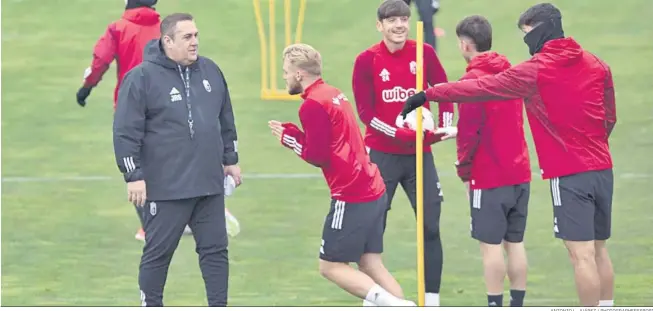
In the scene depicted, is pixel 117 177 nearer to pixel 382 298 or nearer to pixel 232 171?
pixel 232 171

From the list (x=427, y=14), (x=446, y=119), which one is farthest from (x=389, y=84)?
(x=427, y=14)

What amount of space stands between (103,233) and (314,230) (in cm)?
192

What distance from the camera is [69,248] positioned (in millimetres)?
12453

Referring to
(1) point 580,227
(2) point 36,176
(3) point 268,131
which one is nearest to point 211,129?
(1) point 580,227

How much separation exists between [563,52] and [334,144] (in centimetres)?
158

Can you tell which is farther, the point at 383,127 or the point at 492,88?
the point at 383,127

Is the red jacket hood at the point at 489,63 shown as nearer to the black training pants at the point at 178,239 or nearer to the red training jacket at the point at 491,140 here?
the red training jacket at the point at 491,140

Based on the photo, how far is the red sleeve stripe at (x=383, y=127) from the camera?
10180 millimetres

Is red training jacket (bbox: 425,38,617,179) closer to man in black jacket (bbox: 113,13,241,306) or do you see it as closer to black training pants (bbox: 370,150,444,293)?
black training pants (bbox: 370,150,444,293)

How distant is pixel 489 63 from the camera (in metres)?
9.65

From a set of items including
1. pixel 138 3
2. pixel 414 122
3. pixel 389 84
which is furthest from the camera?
pixel 138 3

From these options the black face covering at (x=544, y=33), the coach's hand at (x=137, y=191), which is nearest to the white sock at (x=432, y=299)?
the black face covering at (x=544, y=33)

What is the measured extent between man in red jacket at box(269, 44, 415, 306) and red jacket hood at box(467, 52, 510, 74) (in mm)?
1015

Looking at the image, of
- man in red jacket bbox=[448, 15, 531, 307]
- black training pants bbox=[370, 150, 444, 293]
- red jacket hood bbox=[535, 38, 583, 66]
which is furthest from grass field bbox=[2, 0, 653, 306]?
red jacket hood bbox=[535, 38, 583, 66]
